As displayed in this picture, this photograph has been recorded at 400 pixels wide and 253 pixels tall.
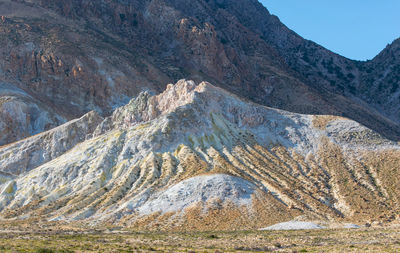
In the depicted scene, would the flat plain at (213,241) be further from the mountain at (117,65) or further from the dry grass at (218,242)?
the mountain at (117,65)

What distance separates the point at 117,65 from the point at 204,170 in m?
81.1

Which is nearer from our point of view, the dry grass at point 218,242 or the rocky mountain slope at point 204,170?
the dry grass at point 218,242

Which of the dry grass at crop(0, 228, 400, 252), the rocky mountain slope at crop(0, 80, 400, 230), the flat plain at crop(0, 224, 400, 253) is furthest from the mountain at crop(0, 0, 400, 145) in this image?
the dry grass at crop(0, 228, 400, 252)

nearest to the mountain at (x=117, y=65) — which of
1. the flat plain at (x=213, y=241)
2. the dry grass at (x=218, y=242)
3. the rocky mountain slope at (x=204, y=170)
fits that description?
the rocky mountain slope at (x=204, y=170)

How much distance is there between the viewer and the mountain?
132875mm

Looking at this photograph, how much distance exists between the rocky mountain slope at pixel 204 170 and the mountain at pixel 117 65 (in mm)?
33449

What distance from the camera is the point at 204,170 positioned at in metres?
73.8

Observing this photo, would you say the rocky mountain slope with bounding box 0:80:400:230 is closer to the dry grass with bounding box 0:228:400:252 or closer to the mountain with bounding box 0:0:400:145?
the dry grass with bounding box 0:228:400:252

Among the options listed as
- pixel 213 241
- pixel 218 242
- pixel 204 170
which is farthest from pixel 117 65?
pixel 218 242

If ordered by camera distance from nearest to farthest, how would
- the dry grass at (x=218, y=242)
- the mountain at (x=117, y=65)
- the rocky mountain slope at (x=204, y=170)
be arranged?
the dry grass at (x=218, y=242)
the rocky mountain slope at (x=204, y=170)
the mountain at (x=117, y=65)

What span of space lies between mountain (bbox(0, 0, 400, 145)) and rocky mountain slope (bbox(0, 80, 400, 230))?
33449 millimetres

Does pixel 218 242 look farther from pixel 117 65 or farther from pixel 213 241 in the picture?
pixel 117 65

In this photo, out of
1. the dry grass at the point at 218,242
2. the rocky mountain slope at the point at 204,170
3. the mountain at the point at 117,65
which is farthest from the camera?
the mountain at the point at 117,65

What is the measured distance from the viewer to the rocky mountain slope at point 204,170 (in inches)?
2640
